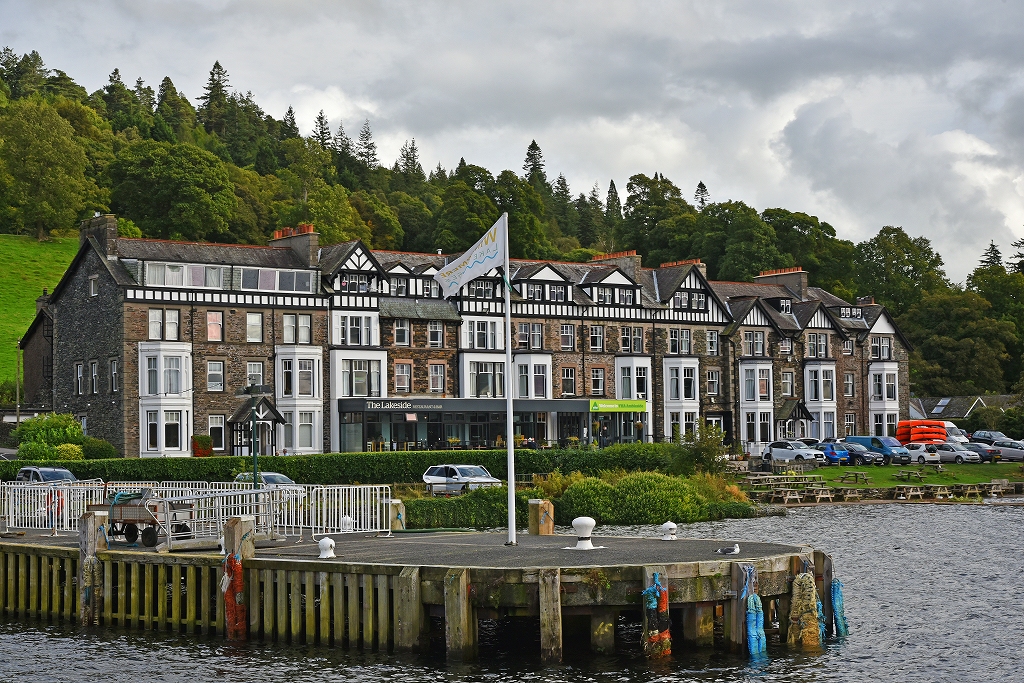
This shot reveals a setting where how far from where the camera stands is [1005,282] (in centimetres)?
13600

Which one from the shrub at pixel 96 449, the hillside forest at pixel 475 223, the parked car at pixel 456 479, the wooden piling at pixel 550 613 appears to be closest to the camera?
the wooden piling at pixel 550 613

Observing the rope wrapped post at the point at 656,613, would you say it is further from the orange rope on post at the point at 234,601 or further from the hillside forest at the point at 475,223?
the hillside forest at the point at 475,223

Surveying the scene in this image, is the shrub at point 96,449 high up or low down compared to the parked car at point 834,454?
up

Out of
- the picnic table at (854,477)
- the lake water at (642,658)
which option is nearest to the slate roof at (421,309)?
the picnic table at (854,477)

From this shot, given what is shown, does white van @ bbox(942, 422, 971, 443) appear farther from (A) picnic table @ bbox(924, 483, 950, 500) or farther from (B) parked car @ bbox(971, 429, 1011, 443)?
(A) picnic table @ bbox(924, 483, 950, 500)

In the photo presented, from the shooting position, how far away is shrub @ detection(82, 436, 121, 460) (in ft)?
211

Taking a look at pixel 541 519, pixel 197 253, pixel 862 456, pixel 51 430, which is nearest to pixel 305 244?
pixel 197 253

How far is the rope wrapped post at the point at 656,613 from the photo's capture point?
76.4 ft

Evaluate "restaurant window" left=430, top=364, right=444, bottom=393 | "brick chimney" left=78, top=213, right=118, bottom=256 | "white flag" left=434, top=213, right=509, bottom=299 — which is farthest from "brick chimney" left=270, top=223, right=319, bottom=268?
"white flag" left=434, top=213, right=509, bottom=299

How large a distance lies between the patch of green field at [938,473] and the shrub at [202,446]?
32.9 m

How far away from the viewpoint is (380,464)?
59.2m

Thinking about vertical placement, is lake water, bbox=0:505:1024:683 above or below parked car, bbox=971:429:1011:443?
below

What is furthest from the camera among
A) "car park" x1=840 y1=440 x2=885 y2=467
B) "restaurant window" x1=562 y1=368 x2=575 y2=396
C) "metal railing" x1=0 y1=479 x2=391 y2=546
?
"restaurant window" x1=562 y1=368 x2=575 y2=396

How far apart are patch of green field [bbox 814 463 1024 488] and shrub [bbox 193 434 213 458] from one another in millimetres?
32899
